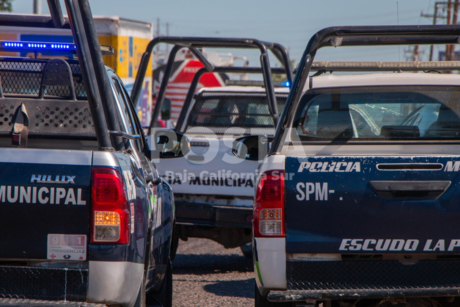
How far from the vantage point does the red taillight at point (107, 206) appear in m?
3.49

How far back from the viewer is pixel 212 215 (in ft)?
23.3

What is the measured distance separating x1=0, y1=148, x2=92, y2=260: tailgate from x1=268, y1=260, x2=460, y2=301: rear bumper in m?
1.21

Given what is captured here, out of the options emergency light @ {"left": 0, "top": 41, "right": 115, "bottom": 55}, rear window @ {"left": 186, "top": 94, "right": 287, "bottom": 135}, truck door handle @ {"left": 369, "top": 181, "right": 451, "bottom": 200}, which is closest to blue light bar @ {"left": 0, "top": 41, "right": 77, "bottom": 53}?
emergency light @ {"left": 0, "top": 41, "right": 115, "bottom": 55}

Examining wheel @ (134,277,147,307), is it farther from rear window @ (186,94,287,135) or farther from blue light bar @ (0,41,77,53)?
rear window @ (186,94,287,135)

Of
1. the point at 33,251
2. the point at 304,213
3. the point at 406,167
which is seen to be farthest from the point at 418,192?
the point at 33,251

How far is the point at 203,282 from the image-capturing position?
7168mm

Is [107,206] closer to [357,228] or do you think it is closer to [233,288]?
[357,228]

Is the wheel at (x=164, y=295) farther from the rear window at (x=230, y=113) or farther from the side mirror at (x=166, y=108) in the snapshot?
the side mirror at (x=166, y=108)

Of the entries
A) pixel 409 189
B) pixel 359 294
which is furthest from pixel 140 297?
pixel 409 189

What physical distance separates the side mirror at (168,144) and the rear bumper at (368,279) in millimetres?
1854

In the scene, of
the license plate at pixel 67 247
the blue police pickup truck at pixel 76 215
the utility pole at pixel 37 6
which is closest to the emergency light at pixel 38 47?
the blue police pickup truck at pixel 76 215

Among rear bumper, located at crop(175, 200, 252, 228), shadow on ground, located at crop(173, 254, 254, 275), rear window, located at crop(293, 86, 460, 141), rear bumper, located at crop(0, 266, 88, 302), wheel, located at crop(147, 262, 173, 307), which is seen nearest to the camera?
rear bumper, located at crop(0, 266, 88, 302)

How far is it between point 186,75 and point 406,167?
1725 centimetres

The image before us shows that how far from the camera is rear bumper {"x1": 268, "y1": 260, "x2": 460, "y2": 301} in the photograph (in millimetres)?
3883
